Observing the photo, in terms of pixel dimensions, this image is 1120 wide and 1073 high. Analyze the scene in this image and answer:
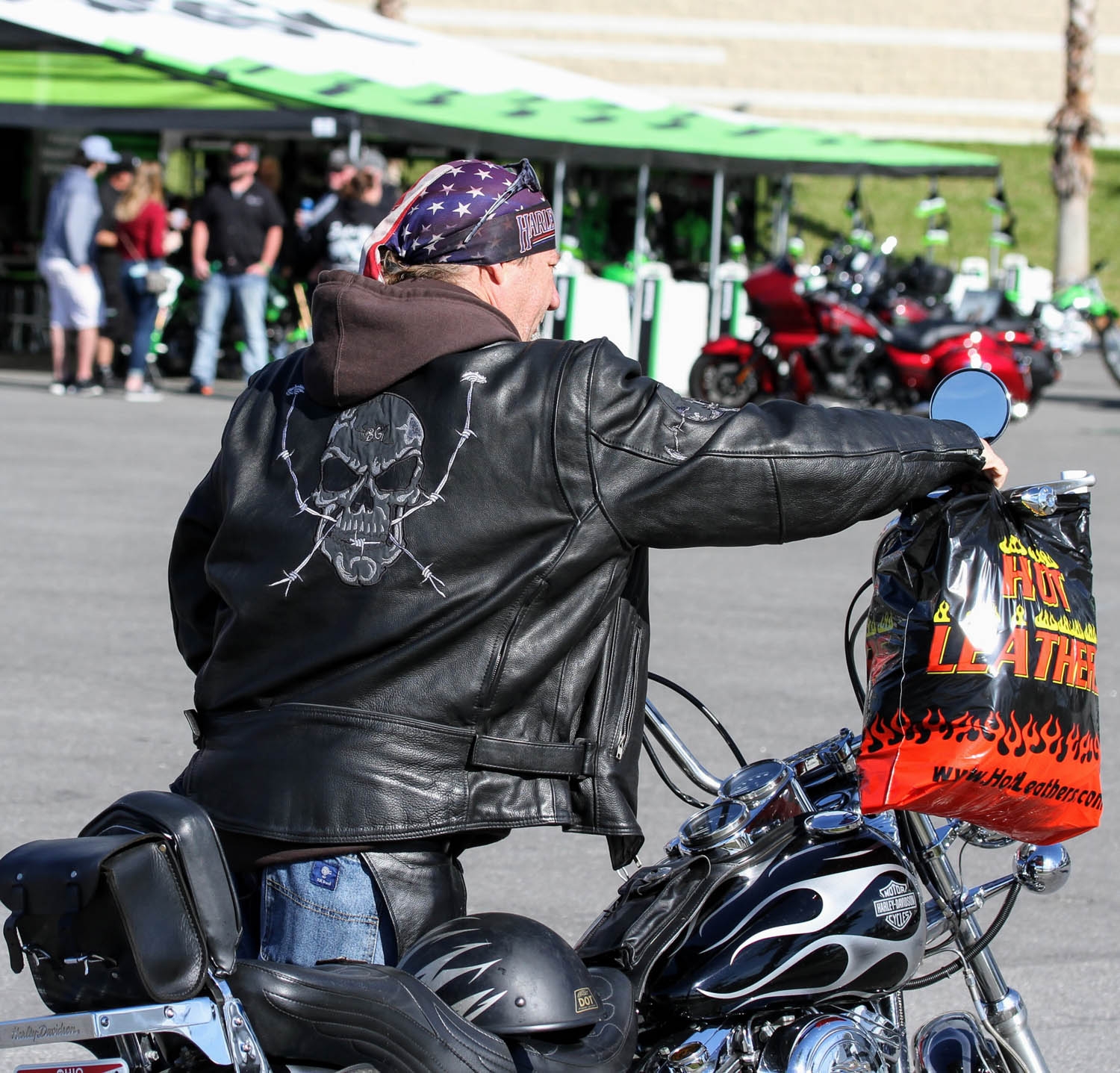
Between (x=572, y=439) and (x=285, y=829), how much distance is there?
59 centimetres

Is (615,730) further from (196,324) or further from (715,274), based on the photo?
(715,274)

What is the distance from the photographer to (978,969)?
2.55 m

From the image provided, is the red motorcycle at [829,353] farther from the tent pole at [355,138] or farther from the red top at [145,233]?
the red top at [145,233]

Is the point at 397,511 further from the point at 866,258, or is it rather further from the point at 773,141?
the point at 773,141

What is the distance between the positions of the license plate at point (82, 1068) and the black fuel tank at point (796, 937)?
28.8 inches

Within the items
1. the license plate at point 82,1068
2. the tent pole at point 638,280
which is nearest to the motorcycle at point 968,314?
the tent pole at point 638,280

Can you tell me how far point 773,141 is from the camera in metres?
19.7

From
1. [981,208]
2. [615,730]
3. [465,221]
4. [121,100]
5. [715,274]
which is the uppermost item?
[981,208]

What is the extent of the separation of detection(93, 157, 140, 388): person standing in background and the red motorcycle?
17.0 feet

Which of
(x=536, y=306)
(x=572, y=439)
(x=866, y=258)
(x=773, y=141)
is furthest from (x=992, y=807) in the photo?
(x=773, y=141)

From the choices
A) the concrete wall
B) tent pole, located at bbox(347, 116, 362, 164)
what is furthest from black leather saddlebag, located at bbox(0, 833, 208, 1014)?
the concrete wall

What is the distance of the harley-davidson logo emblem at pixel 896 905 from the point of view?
7.70 ft

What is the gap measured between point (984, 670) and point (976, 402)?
39 centimetres

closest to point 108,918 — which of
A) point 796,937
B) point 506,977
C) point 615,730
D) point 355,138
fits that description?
point 506,977
